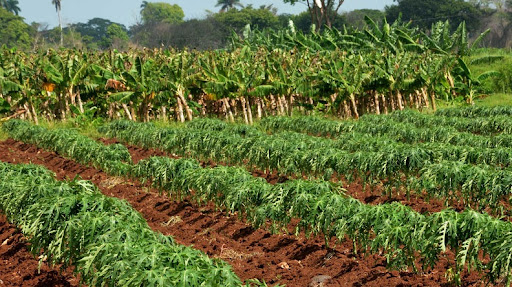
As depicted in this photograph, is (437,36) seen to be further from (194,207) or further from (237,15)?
(237,15)

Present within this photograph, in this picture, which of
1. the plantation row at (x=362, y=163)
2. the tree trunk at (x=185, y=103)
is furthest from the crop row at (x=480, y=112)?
the tree trunk at (x=185, y=103)

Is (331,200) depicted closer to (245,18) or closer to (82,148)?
(82,148)

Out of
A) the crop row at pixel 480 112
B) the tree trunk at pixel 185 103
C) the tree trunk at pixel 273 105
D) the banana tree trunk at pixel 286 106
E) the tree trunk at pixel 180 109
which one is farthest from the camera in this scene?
the tree trunk at pixel 273 105

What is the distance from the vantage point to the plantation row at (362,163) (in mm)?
8344

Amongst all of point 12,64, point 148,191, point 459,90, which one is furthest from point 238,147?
point 459,90

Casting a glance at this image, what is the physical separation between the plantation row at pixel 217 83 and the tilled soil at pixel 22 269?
14.2m

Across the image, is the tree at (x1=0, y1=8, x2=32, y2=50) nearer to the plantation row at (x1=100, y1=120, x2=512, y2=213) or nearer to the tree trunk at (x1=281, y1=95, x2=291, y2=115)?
the tree trunk at (x1=281, y1=95, x2=291, y2=115)

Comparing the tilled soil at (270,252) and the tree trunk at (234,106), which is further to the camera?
the tree trunk at (234,106)

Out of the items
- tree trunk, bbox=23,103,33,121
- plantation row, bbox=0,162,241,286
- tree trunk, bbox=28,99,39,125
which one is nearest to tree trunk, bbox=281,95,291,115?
tree trunk, bbox=28,99,39,125

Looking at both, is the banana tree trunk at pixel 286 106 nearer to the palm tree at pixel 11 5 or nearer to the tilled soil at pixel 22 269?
the tilled soil at pixel 22 269

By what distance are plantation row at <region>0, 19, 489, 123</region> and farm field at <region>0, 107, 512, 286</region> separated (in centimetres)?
709

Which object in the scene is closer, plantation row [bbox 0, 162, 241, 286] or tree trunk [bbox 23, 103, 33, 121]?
plantation row [bbox 0, 162, 241, 286]

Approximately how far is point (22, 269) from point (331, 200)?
3.48 meters

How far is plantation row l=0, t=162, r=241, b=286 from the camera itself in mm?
5098
